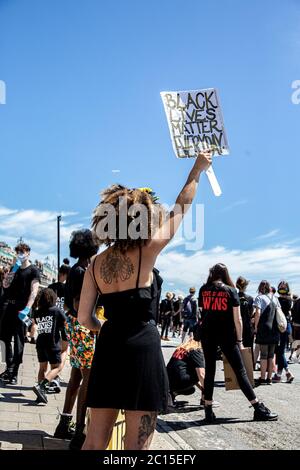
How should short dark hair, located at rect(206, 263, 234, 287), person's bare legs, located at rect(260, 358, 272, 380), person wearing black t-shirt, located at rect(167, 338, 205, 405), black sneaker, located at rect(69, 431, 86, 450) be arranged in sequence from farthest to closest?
1. person's bare legs, located at rect(260, 358, 272, 380)
2. person wearing black t-shirt, located at rect(167, 338, 205, 405)
3. short dark hair, located at rect(206, 263, 234, 287)
4. black sneaker, located at rect(69, 431, 86, 450)

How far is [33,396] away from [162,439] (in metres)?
2.16

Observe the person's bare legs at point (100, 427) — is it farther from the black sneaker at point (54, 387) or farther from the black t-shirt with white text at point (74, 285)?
the black sneaker at point (54, 387)

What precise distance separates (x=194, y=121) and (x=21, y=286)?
4265 millimetres

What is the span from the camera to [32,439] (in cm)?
454

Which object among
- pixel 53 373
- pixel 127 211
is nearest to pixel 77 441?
pixel 53 373

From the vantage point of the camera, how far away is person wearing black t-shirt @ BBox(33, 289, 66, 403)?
21.5 feet

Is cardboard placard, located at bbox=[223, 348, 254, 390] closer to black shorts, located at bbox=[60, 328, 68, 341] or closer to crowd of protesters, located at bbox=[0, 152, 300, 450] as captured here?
crowd of protesters, located at bbox=[0, 152, 300, 450]

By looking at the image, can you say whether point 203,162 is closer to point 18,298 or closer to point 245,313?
point 18,298

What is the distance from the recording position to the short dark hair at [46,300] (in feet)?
22.4

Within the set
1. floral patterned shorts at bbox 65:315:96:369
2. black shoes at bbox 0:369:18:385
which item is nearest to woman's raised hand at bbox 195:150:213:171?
floral patterned shorts at bbox 65:315:96:369

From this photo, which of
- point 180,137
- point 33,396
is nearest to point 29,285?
point 33,396

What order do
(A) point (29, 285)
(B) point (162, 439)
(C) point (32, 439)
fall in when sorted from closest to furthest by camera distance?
(C) point (32, 439)
(B) point (162, 439)
(A) point (29, 285)

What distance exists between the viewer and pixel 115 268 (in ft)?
9.25
